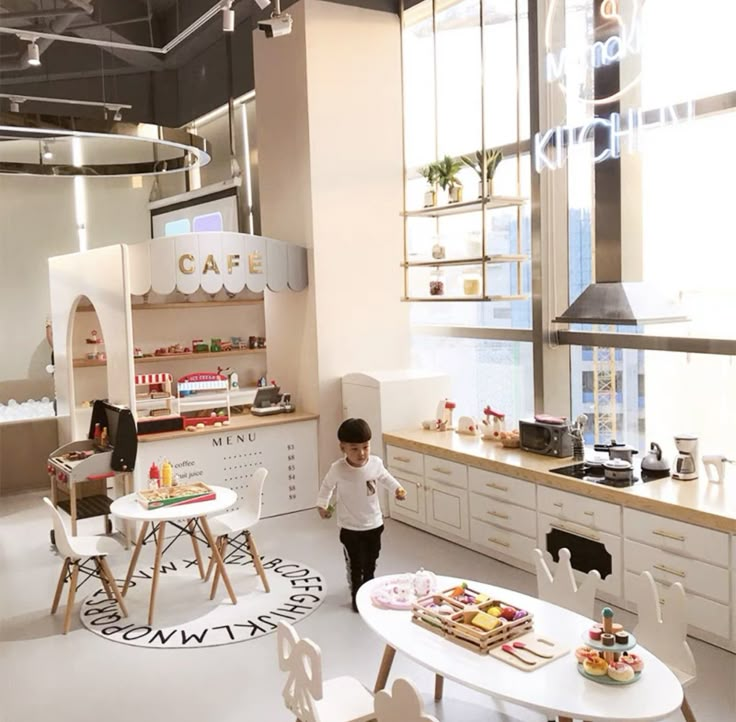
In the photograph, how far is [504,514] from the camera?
5.51 meters

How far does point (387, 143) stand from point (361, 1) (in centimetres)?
122

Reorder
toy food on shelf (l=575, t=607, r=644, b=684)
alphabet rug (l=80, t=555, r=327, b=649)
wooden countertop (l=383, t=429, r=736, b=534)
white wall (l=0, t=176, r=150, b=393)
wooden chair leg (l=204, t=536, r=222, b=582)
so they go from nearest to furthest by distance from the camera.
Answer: toy food on shelf (l=575, t=607, r=644, b=684), wooden countertop (l=383, t=429, r=736, b=534), alphabet rug (l=80, t=555, r=327, b=649), wooden chair leg (l=204, t=536, r=222, b=582), white wall (l=0, t=176, r=150, b=393)

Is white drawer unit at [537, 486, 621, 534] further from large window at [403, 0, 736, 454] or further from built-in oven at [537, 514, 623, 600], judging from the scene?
large window at [403, 0, 736, 454]

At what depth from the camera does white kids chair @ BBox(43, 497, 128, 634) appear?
469 centimetres

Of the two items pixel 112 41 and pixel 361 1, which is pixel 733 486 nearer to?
pixel 361 1

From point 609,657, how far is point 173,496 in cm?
305

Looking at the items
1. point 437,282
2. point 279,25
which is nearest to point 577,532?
point 437,282

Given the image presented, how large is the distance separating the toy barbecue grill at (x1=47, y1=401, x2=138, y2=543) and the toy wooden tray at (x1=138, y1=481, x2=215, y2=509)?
2.08 feet

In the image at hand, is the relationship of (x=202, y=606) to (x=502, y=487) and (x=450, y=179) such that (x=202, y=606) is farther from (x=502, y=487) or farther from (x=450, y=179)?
(x=450, y=179)

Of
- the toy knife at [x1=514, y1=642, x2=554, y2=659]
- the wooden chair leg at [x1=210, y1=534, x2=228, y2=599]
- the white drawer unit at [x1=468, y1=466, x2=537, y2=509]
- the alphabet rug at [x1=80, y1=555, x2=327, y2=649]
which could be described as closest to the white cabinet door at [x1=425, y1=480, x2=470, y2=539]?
the white drawer unit at [x1=468, y1=466, x2=537, y2=509]

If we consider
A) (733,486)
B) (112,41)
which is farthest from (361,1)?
(733,486)

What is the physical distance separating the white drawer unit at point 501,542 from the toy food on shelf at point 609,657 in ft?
7.86

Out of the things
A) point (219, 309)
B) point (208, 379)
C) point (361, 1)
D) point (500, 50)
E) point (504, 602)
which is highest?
point (361, 1)

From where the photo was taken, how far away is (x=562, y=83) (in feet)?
19.3
